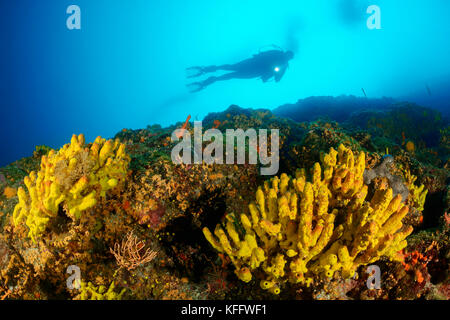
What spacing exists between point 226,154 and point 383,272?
3159 mm

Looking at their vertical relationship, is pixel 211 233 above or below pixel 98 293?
above

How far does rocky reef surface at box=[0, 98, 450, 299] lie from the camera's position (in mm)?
2426

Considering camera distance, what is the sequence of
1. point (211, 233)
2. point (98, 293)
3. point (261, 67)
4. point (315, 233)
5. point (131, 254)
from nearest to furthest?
point (315, 233)
point (98, 293)
point (131, 254)
point (211, 233)
point (261, 67)

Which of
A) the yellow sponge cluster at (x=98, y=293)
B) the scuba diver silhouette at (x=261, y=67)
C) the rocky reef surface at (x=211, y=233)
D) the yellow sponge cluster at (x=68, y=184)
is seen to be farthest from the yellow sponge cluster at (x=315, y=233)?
the scuba diver silhouette at (x=261, y=67)

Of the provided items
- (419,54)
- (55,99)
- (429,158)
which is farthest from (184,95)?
(429,158)

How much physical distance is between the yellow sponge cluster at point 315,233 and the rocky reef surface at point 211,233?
0.05 ft

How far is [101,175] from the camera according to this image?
3.44m

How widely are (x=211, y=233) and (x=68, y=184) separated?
224cm

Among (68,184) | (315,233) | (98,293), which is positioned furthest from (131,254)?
(315,233)

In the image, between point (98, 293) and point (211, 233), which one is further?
point (211, 233)

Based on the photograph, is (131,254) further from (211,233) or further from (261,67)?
(261,67)

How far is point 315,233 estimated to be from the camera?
7.32 feet

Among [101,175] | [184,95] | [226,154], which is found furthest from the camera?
[184,95]
